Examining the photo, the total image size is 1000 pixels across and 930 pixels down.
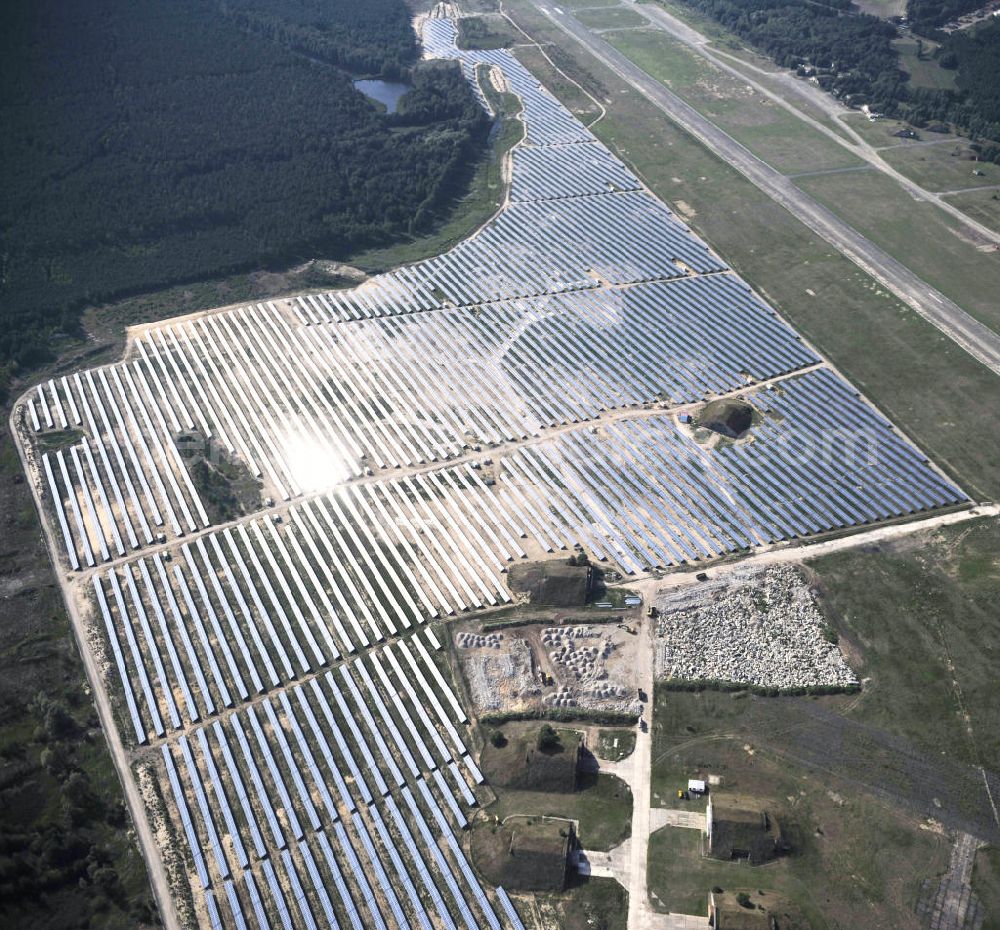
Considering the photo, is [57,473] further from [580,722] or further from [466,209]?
[466,209]

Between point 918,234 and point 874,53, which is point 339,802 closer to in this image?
point 918,234

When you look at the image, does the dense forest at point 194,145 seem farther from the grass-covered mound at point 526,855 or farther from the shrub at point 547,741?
the grass-covered mound at point 526,855

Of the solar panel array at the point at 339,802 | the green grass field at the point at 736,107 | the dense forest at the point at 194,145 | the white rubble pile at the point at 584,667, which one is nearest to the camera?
the solar panel array at the point at 339,802

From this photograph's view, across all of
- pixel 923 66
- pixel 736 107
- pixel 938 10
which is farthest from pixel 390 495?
pixel 938 10

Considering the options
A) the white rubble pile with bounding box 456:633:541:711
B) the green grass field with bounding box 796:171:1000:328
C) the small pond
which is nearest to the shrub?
the white rubble pile with bounding box 456:633:541:711

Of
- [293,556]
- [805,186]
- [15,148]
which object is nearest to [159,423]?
[293,556]

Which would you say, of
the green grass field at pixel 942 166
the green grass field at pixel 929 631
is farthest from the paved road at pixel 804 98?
the green grass field at pixel 929 631
